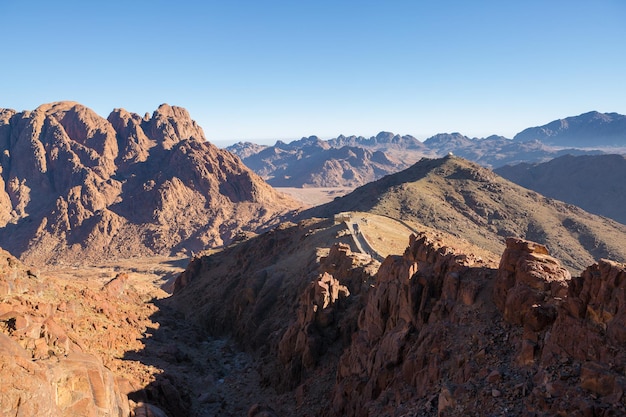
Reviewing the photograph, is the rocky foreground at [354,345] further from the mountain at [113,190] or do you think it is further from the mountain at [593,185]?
the mountain at [593,185]

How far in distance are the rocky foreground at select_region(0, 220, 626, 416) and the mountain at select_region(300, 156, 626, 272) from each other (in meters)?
56.3

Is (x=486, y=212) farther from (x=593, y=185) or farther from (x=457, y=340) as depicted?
(x=593, y=185)

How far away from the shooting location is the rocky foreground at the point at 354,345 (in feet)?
51.3

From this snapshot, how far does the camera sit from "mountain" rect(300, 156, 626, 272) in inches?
3679

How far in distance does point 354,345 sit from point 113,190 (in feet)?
454

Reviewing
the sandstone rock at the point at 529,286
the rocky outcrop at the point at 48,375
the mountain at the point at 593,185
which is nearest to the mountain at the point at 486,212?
the mountain at the point at 593,185

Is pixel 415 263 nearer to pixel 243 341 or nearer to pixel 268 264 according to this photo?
pixel 243 341

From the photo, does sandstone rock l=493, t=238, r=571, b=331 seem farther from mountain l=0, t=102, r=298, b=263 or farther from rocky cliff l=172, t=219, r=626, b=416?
mountain l=0, t=102, r=298, b=263

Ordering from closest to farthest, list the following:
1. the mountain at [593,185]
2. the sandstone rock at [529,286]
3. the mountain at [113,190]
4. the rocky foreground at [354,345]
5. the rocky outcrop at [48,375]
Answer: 1. the rocky foreground at [354,345]
2. the rocky outcrop at [48,375]
3. the sandstone rock at [529,286]
4. the mountain at [113,190]
5. the mountain at [593,185]

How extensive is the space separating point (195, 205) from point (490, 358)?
13721 cm

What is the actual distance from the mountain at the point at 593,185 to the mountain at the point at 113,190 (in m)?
125

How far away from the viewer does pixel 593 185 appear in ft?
593

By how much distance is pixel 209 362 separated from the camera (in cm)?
4044

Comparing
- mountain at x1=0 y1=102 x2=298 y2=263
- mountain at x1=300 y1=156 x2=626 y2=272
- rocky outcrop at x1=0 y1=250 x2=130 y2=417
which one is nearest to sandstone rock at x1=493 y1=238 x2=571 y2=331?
rocky outcrop at x1=0 y1=250 x2=130 y2=417
